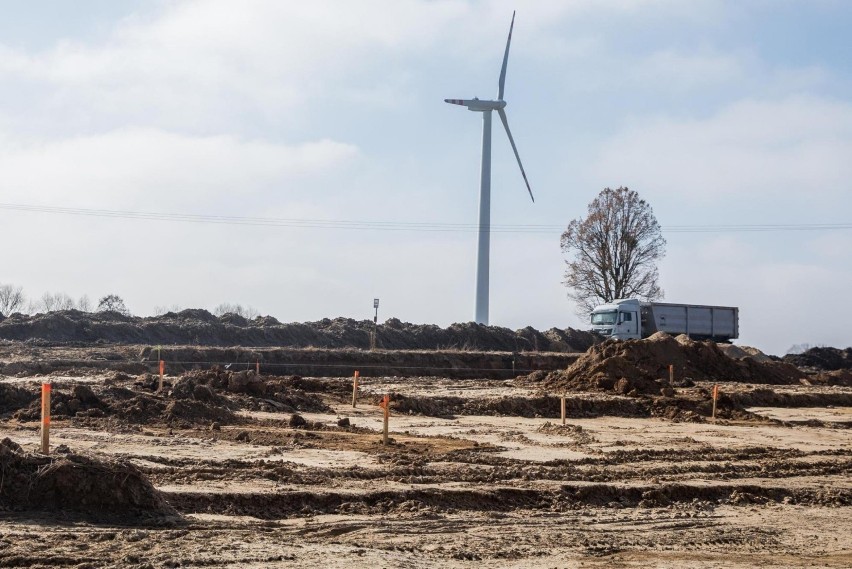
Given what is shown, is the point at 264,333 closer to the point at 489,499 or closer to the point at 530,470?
the point at 530,470

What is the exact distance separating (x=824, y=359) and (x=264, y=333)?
34.2 meters

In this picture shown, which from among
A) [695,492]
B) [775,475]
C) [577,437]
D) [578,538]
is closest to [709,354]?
[577,437]

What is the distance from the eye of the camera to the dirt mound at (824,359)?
6185 centimetres

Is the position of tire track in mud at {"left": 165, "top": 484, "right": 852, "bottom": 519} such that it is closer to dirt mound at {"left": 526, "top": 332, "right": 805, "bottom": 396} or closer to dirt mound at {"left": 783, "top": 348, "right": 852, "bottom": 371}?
dirt mound at {"left": 526, "top": 332, "right": 805, "bottom": 396}

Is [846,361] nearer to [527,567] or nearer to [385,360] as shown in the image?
[385,360]

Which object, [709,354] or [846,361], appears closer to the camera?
[709,354]

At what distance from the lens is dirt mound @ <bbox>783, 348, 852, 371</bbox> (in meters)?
61.9

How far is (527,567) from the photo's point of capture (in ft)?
30.8

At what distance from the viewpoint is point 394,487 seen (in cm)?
1322

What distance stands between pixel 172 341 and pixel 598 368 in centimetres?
2755

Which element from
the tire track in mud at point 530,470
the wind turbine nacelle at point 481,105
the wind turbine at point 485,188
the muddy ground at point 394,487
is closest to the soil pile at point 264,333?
the wind turbine at point 485,188

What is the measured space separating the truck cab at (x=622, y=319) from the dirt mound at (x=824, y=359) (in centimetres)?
1341

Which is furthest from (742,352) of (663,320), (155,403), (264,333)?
(155,403)

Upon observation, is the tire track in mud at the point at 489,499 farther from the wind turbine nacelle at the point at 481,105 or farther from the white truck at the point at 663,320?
the wind turbine nacelle at the point at 481,105
